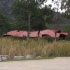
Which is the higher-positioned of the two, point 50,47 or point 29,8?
point 29,8

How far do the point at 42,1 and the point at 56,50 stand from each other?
81.7 feet

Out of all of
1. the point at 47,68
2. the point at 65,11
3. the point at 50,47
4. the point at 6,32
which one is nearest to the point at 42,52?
the point at 50,47

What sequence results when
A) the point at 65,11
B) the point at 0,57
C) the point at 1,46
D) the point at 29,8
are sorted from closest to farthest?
the point at 0,57
the point at 1,46
the point at 65,11
the point at 29,8

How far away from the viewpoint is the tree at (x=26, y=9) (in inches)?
1529

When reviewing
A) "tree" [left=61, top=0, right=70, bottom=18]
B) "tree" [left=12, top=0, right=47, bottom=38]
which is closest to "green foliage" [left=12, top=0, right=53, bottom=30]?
"tree" [left=12, top=0, right=47, bottom=38]

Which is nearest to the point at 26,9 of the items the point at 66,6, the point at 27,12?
the point at 27,12

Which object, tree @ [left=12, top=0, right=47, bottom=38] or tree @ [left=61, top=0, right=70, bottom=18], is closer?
tree @ [left=61, top=0, right=70, bottom=18]

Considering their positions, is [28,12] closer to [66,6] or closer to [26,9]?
[26,9]

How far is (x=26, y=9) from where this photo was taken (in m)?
39.2

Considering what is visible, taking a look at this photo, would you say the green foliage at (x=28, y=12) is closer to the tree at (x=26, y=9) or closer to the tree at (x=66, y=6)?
the tree at (x=26, y=9)

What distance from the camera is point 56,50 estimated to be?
1574 cm

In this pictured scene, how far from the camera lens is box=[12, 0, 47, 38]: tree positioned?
38.8m

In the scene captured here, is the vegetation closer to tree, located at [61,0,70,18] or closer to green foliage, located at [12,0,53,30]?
green foliage, located at [12,0,53,30]

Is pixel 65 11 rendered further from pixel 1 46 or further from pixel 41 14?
pixel 1 46
